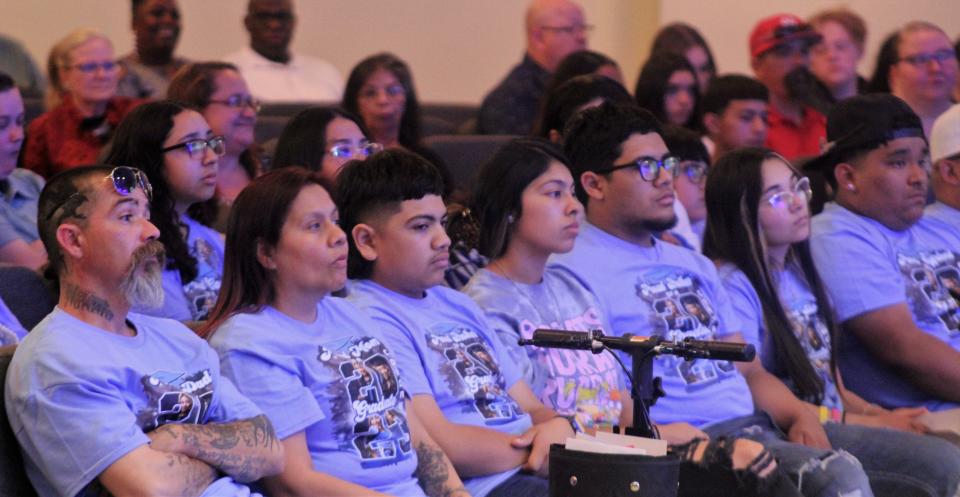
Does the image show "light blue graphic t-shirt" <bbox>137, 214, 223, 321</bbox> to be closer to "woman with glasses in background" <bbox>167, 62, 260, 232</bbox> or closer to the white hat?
"woman with glasses in background" <bbox>167, 62, 260, 232</bbox>

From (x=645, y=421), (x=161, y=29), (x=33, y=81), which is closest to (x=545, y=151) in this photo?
(x=645, y=421)

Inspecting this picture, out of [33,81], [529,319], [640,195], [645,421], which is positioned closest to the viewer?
[645,421]

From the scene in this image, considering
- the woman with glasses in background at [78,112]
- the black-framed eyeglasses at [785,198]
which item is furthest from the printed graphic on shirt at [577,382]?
the woman with glasses in background at [78,112]

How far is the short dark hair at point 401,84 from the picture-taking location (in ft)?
15.3

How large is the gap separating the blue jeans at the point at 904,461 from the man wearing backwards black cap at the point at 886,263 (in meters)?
0.42

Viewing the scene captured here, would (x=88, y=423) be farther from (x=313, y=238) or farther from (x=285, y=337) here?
(x=313, y=238)

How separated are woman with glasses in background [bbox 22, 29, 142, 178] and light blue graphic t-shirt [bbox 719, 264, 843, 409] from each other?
2106 millimetres

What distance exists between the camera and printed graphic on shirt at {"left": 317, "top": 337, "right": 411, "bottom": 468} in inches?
103

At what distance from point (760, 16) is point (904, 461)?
4.09 m

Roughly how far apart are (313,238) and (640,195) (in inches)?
41.6

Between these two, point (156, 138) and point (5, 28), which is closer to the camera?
point (156, 138)

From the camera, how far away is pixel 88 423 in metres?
2.22

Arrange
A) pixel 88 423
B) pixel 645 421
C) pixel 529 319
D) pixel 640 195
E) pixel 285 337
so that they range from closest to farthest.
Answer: pixel 88 423 → pixel 645 421 → pixel 285 337 → pixel 529 319 → pixel 640 195

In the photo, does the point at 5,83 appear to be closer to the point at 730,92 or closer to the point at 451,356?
the point at 451,356
